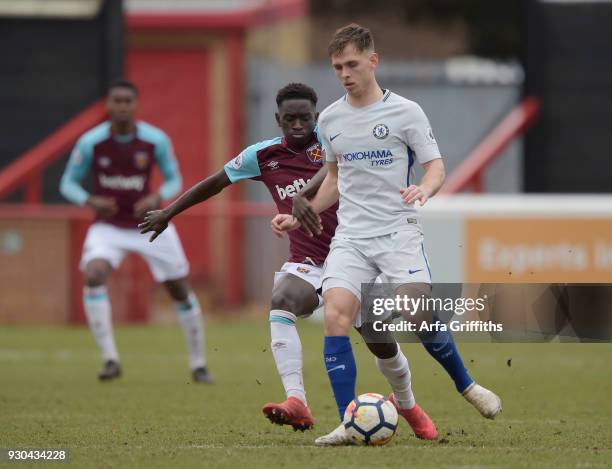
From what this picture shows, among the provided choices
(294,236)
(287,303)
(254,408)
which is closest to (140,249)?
(254,408)

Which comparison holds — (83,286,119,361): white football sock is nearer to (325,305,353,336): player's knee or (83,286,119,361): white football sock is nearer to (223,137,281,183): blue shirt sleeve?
(223,137,281,183): blue shirt sleeve

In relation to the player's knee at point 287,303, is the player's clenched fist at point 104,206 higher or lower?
higher

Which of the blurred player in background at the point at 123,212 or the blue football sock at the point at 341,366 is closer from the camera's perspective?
the blue football sock at the point at 341,366

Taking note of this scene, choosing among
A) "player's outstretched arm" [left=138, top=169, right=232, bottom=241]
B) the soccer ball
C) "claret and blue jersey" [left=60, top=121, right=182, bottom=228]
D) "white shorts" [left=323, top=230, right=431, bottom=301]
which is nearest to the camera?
the soccer ball

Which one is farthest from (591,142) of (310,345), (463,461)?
(463,461)

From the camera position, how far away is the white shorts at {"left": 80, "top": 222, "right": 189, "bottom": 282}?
11.6 meters

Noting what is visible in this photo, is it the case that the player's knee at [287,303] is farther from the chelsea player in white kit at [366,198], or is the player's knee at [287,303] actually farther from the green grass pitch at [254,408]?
the green grass pitch at [254,408]

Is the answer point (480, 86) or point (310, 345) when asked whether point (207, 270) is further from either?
point (310, 345)

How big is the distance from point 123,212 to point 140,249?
1.60 feet

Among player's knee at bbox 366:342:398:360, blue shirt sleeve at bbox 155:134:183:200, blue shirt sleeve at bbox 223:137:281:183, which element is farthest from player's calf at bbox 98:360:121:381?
player's knee at bbox 366:342:398:360

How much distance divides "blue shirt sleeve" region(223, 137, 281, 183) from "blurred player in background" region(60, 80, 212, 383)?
3307 millimetres

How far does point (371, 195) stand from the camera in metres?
7.60

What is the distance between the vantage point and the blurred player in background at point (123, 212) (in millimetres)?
11656

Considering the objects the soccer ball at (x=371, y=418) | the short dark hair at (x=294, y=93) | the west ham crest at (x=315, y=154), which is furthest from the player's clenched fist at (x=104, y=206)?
the soccer ball at (x=371, y=418)
